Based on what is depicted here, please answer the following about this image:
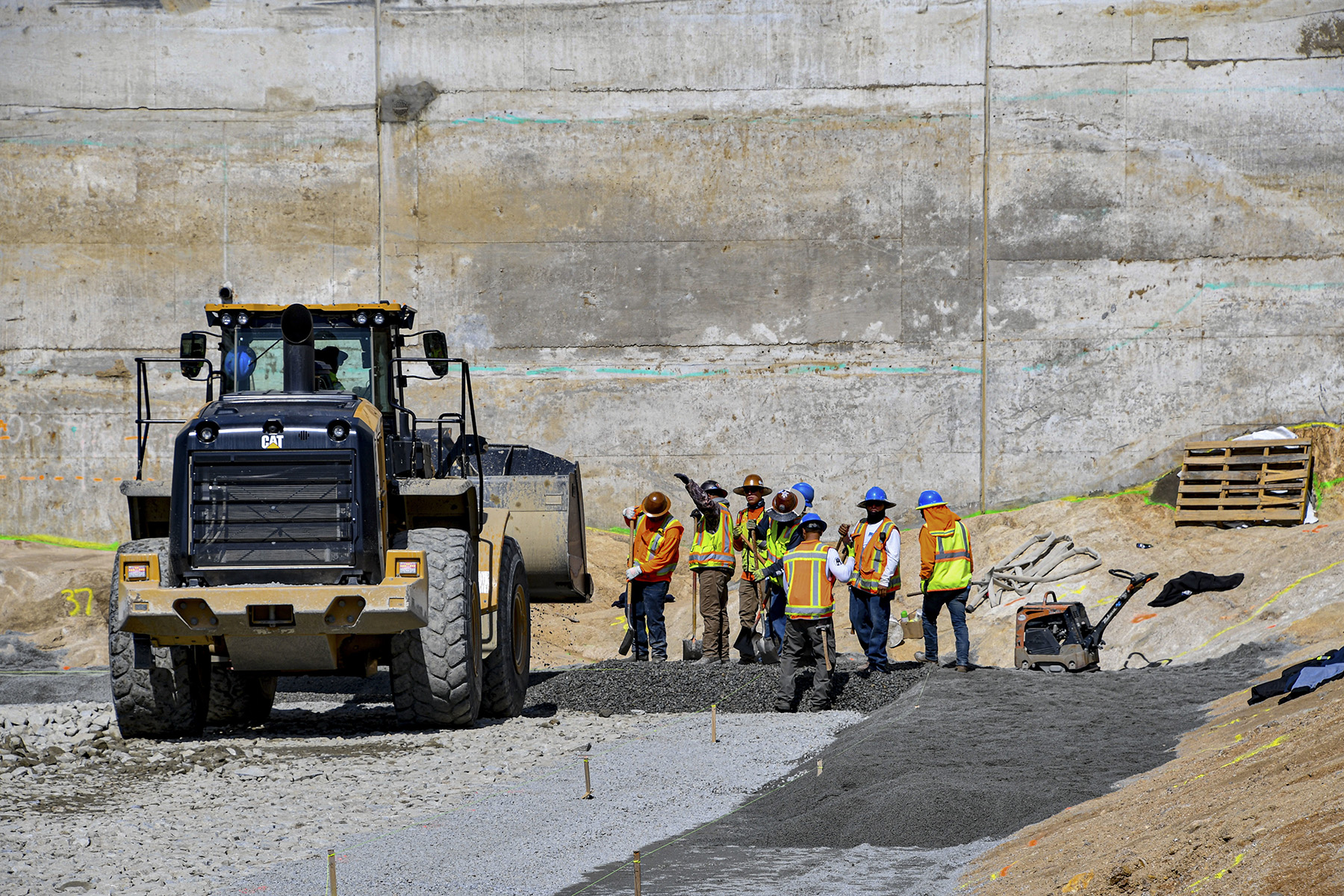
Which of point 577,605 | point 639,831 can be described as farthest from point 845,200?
point 639,831

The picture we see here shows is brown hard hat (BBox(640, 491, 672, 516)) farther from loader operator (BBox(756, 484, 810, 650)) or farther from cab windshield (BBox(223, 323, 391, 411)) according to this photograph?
cab windshield (BBox(223, 323, 391, 411))

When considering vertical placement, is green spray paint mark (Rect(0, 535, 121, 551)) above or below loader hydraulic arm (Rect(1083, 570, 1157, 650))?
below

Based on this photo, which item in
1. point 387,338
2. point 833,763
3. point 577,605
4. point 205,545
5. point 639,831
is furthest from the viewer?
point 577,605

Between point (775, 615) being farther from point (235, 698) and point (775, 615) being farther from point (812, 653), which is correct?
point (235, 698)

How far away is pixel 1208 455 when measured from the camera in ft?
60.2

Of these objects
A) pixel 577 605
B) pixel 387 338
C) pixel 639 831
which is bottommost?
pixel 577 605

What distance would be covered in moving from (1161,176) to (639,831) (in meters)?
15.2

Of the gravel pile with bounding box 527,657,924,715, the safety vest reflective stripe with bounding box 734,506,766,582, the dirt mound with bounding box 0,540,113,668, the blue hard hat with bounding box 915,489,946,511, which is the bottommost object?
the dirt mound with bounding box 0,540,113,668

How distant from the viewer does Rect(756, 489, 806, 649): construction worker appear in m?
12.5

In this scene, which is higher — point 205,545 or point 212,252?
point 212,252

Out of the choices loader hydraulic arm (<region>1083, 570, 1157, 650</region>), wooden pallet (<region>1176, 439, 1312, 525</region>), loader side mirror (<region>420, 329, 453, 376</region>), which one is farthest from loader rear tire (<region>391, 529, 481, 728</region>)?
wooden pallet (<region>1176, 439, 1312, 525</region>)

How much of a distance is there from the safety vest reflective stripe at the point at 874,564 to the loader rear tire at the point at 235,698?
4895 millimetres

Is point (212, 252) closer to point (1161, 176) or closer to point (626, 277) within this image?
point (626, 277)

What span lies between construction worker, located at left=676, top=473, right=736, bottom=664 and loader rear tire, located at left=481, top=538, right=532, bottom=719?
284 cm
